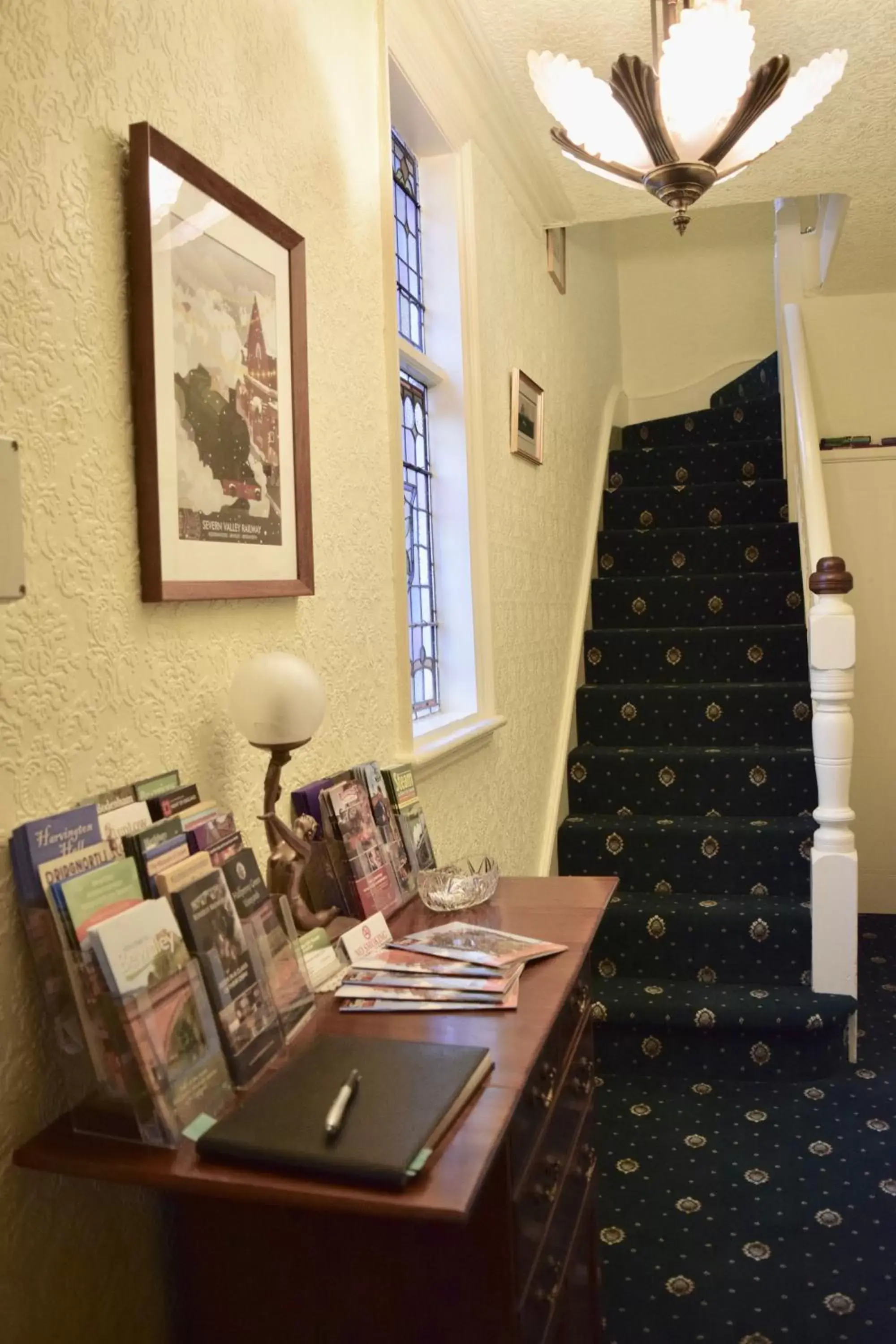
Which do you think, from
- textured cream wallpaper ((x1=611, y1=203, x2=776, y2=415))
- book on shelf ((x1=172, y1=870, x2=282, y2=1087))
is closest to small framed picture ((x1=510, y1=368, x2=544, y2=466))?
book on shelf ((x1=172, y1=870, x2=282, y2=1087))

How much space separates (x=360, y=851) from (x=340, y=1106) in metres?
0.57

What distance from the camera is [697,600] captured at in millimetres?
4176

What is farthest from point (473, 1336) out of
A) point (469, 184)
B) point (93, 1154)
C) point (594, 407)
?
point (594, 407)

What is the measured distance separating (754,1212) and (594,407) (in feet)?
11.7

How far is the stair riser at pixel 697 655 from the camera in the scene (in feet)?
12.7


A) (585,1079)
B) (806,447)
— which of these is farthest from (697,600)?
(585,1079)

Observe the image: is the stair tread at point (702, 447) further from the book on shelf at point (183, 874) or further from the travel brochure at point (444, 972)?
the book on shelf at point (183, 874)

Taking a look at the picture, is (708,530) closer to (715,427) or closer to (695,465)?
(695,465)

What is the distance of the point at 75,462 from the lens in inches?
44.1

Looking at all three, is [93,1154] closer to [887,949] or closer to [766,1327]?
[766,1327]

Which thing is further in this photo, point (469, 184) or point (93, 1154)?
point (469, 184)

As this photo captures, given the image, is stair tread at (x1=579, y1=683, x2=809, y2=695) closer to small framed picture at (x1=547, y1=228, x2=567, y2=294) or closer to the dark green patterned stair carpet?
the dark green patterned stair carpet

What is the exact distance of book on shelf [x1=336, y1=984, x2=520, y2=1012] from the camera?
1260mm

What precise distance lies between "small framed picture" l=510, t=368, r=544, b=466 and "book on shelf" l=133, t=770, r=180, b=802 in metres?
2.00
